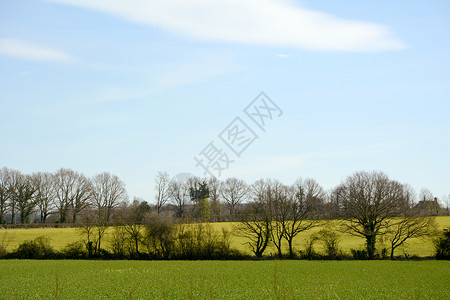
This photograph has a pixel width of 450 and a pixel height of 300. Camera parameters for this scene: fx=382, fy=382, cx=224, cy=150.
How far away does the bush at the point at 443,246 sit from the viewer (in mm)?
40562

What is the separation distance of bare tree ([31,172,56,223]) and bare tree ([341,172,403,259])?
5315cm

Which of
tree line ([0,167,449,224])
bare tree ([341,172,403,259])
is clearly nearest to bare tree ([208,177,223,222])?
tree line ([0,167,449,224])

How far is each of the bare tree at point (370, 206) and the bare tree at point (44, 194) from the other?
53154 mm

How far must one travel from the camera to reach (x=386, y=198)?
45625 mm

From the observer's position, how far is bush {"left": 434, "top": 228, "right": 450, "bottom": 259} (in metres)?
40.6

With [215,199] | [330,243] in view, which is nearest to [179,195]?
[215,199]

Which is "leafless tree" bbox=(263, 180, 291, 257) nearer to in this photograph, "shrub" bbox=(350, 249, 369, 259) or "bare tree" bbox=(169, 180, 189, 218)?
"shrub" bbox=(350, 249, 369, 259)

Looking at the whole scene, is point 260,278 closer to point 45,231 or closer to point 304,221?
point 304,221

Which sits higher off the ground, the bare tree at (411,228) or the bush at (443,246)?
the bare tree at (411,228)

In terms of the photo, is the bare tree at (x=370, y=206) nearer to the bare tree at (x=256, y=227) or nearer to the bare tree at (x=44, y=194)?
the bare tree at (x=256, y=227)

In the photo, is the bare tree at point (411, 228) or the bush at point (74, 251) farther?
the bush at point (74, 251)

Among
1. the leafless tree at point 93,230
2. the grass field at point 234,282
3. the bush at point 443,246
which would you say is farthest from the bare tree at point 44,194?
the bush at point 443,246

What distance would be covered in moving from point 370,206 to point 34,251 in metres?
40.0

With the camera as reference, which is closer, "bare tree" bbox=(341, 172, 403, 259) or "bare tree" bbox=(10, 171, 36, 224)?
"bare tree" bbox=(341, 172, 403, 259)
